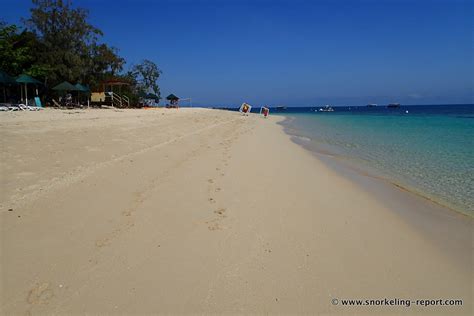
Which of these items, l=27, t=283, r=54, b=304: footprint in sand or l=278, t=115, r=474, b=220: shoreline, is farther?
l=278, t=115, r=474, b=220: shoreline

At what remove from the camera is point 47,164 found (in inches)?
236

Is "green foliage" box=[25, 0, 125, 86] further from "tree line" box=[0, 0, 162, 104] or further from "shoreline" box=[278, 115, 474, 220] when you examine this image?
"shoreline" box=[278, 115, 474, 220]

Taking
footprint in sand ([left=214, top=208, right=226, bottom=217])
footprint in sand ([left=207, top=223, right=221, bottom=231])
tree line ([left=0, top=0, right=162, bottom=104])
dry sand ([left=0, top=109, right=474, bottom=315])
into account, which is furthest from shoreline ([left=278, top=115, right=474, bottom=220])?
tree line ([left=0, top=0, right=162, bottom=104])

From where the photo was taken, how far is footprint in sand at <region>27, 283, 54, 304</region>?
2.34 meters

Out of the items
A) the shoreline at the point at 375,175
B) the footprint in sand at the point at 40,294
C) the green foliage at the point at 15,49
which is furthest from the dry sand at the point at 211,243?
the green foliage at the point at 15,49

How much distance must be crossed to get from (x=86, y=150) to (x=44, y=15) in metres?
32.3

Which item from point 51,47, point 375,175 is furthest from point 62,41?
point 375,175

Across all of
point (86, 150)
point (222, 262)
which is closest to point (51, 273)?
point (222, 262)

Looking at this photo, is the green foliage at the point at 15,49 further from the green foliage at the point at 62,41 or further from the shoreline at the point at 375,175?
the shoreline at the point at 375,175

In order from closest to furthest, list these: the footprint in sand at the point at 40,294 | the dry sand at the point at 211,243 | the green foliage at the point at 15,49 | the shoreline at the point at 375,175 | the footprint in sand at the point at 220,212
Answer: the footprint in sand at the point at 40,294 < the dry sand at the point at 211,243 < the footprint in sand at the point at 220,212 < the shoreline at the point at 375,175 < the green foliage at the point at 15,49

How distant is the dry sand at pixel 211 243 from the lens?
8.25 feet

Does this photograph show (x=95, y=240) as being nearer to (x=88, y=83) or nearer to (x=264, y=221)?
(x=264, y=221)

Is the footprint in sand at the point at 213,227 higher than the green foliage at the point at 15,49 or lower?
lower

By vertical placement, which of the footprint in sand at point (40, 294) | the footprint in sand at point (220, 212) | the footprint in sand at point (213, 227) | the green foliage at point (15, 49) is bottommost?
the footprint in sand at point (40, 294)
